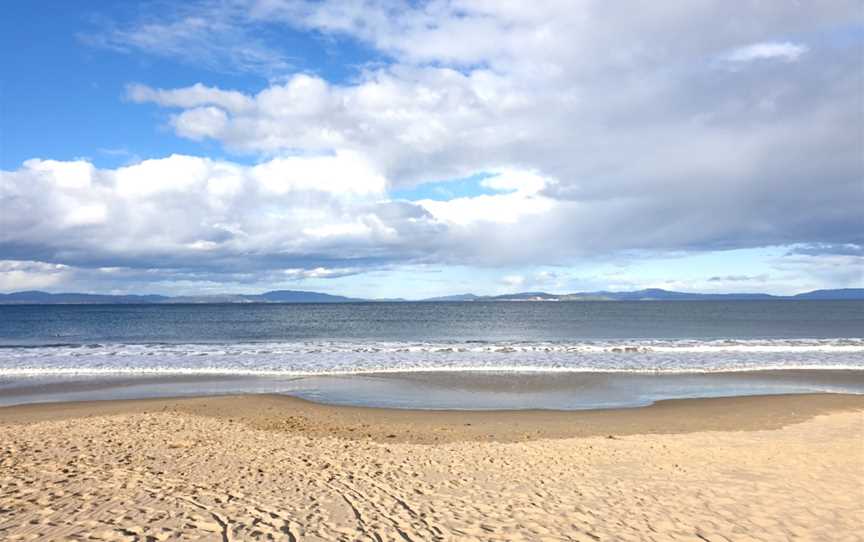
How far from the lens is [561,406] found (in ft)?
62.1

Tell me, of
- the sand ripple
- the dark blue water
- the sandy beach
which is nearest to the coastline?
the sandy beach

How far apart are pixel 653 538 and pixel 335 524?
14.1 feet

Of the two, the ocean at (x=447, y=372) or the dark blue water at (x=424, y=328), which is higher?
the dark blue water at (x=424, y=328)

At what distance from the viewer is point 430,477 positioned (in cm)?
1023

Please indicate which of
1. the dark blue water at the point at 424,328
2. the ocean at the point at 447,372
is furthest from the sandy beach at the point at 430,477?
the dark blue water at the point at 424,328

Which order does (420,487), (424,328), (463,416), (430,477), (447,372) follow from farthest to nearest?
(424,328), (447,372), (463,416), (430,477), (420,487)

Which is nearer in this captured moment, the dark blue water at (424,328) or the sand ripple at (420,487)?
the sand ripple at (420,487)

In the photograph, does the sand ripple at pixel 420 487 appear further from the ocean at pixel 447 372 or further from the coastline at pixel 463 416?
the ocean at pixel 447 372

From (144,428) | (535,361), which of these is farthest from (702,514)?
(535,361)

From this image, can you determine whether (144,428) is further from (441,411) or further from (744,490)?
(744,490)

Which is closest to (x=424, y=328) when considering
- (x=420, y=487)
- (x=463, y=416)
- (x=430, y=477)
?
(x=463, y=416)

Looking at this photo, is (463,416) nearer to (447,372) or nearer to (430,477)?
(430,477)

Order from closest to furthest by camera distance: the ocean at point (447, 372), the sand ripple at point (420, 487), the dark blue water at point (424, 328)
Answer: the sand ripple at point (420, 487), the ocean at point (447, 372), the dark blue water at point (424, 328)

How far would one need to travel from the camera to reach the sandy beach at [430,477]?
770 cm
